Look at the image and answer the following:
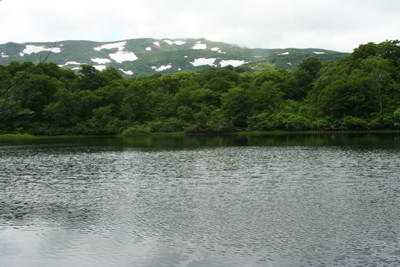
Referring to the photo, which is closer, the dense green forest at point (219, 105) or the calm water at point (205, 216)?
the calm water at point (205, 216)

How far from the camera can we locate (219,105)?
92688 mm

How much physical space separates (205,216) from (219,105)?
8013cm

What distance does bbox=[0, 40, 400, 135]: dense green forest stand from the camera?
72.3 m

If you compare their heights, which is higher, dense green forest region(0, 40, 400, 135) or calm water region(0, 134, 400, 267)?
dense green forest region(0, 40, 400, 135)

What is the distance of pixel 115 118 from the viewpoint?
84.0 m

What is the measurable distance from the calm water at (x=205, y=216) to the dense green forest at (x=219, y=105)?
173ft

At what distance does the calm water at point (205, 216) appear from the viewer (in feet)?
32.4

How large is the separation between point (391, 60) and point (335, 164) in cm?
6565

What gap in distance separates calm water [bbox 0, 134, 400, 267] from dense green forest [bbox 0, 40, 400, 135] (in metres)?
52.7

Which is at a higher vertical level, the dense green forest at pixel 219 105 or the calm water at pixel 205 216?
the dense green forest at pixel 219 105

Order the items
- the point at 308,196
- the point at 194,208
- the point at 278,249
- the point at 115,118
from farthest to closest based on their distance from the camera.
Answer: the point at 115,118
the point at 308,196
the point at 194,208
the point at 278,249

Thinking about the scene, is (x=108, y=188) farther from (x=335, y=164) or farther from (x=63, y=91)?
(x=63, y=91)

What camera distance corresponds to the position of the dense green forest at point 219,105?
237 feet

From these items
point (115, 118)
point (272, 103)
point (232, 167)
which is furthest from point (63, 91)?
point (232, 167)
